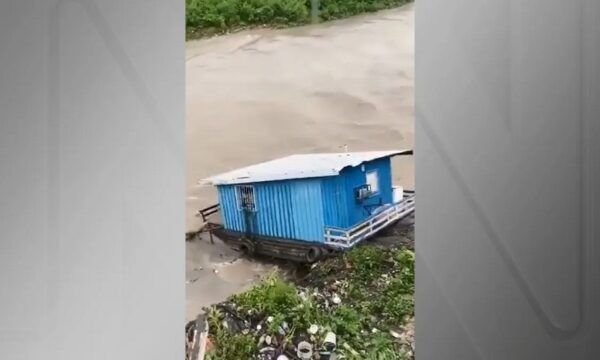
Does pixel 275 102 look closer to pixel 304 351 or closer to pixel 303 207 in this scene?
pixel 303 207

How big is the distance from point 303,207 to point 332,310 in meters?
0.26

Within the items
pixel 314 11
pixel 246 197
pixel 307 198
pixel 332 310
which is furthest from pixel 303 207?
pixel 314 11

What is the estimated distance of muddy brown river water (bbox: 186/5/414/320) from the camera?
1.66 m

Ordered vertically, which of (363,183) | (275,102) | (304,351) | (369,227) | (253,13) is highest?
(253,13)

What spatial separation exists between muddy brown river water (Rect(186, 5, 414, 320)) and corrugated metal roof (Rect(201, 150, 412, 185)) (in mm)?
17

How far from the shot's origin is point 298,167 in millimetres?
1683

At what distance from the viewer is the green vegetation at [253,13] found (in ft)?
5.57

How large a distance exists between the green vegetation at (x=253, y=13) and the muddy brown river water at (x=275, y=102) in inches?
1.1

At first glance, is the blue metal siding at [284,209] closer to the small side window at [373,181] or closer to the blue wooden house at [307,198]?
the blue wooden house at [307,198]
